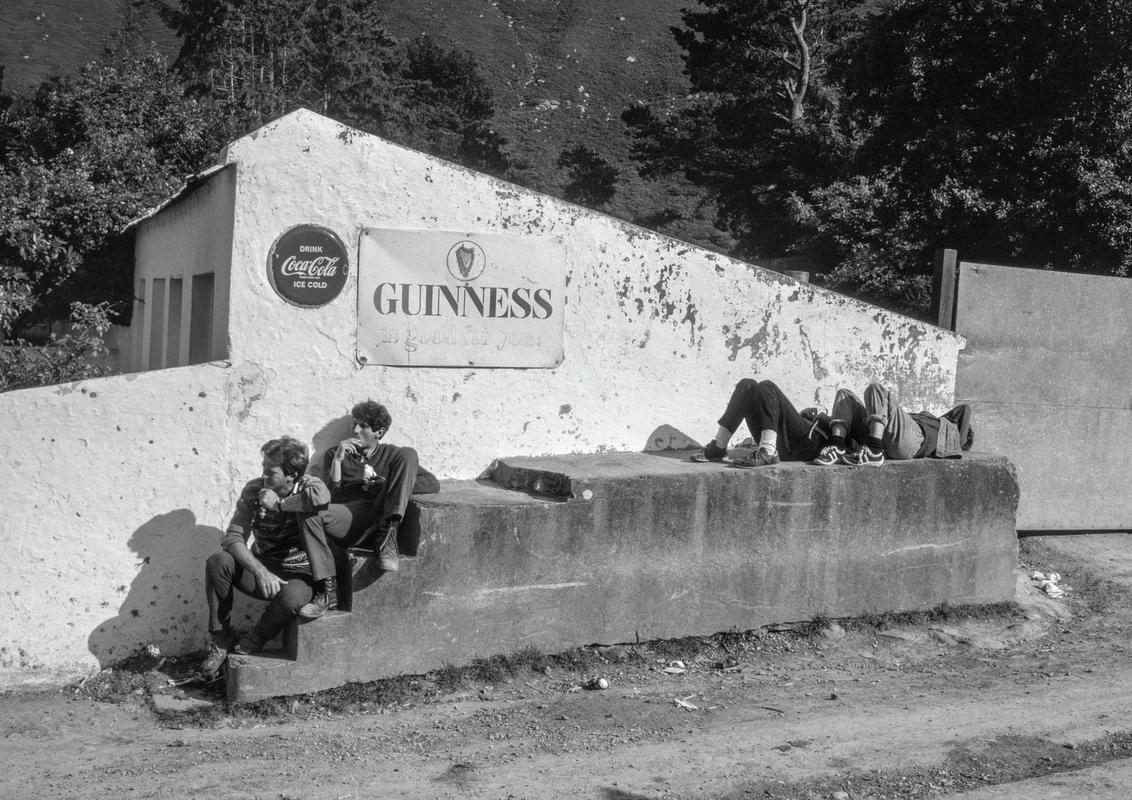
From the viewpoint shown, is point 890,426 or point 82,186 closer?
A: point 890,426

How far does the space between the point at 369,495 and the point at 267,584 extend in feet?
2.38

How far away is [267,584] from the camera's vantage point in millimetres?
5480

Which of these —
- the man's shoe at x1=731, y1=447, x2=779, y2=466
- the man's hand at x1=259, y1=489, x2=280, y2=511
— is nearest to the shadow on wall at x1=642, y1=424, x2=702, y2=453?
the man's shoe at x1=731, y1=447, x2=779, y2=466

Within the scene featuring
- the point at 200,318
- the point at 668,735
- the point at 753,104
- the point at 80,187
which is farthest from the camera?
the point at 753,104

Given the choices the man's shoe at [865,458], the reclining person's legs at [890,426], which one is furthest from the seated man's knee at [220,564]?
the reclining person's legs at [890,426]

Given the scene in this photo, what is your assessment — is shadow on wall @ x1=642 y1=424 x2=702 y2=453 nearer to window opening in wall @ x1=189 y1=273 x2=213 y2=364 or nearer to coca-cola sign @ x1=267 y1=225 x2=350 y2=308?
coca-cola sign @ x1=267 y1=225 x2=350 y2=308

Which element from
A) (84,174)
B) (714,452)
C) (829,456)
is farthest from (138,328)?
(829,456)

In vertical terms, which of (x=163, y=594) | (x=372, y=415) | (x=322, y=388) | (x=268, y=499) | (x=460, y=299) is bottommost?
(x=163, y=594)

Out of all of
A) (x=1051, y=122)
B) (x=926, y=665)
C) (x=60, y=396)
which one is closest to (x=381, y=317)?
(x=60, y=396)

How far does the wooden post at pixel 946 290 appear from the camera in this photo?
8.02 meters

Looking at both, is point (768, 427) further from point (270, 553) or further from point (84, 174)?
point (84, 174)

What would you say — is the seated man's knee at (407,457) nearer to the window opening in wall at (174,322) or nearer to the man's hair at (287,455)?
the man's hair at (287,455)

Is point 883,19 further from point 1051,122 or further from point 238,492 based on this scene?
point 238,492

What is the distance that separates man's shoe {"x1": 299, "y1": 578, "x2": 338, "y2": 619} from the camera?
5398mm
